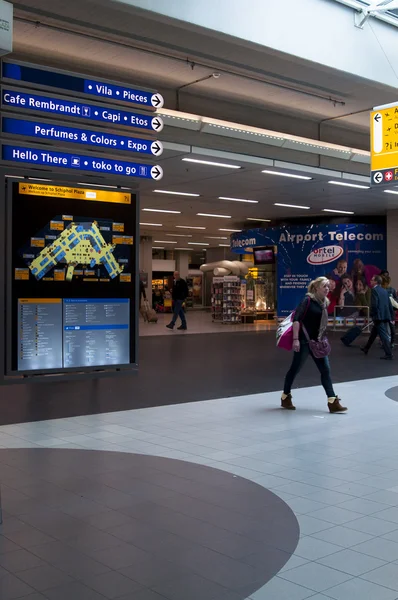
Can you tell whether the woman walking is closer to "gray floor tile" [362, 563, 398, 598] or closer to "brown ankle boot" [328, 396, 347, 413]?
"brown ankle boot" [328, 396, 347, 413]

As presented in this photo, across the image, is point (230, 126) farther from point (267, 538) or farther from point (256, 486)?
point (267, 538)

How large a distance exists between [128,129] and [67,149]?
62cm

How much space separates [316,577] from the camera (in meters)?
3.52

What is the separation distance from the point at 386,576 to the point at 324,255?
21.5 meters

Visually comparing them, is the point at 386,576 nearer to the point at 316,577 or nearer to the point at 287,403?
the point at 316,577

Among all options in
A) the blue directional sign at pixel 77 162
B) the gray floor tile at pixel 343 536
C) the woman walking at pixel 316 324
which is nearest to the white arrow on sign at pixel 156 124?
the blue directional sign at pixel 77 162

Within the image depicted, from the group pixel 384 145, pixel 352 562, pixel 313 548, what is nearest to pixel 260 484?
pixel 313 548

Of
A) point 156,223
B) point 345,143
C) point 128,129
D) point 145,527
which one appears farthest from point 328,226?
point 145,527

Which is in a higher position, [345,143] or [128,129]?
[345,143]

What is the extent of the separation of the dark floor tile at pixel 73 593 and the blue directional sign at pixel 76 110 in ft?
11.1

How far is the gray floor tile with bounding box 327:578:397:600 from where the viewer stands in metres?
3.27

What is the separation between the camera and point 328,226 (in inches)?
969

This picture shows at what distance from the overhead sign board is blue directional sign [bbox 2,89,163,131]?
405 centimetres

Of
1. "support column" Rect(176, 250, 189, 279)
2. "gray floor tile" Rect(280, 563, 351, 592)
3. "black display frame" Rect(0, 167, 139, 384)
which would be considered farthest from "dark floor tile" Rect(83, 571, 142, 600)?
"support column" Rect(176, 250, 189, 279)
